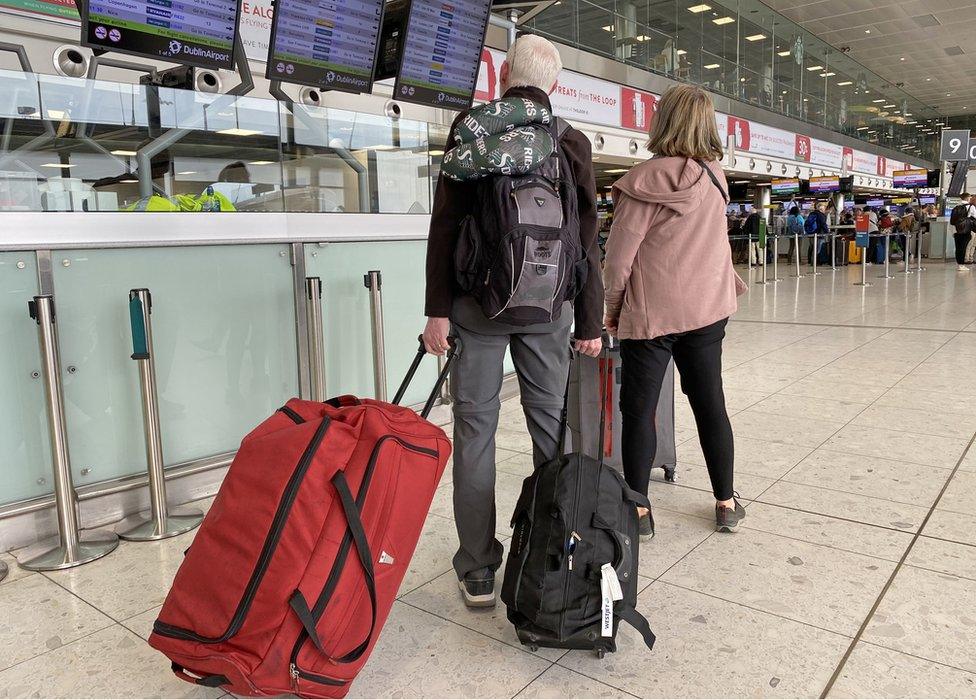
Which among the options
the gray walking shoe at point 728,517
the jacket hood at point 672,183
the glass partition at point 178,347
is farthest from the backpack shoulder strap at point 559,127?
the glass partition at point 178,347

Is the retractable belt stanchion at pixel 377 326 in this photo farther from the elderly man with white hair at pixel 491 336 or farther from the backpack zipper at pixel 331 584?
the backpack zipper at pixel 331 584

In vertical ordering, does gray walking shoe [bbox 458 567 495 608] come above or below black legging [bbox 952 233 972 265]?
below

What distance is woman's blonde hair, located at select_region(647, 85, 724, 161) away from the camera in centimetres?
229

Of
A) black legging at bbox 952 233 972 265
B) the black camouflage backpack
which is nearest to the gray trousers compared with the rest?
the black camouflage backpack

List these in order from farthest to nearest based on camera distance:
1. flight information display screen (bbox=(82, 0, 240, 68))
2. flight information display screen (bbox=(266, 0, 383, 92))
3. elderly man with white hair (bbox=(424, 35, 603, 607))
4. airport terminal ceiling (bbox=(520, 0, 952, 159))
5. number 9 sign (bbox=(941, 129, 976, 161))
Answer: number 9 sign (bbox=(941, 129, 976, 161)) → airport terminal ceiling (bbox=(520, 0, 952, 159)) → flight information display screen (bbox=(266, 0, 383, 92)) → flight information display screen (bbox=(82, 0, 240, 68)) → elderly man with white hair (bbox=(424, 35, 603, 607))

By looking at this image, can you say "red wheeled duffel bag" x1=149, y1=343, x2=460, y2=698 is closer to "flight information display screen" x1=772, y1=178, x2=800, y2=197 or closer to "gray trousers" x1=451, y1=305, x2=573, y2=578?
"gray trousers" x1=451, y1=305, x2=573, y2=578

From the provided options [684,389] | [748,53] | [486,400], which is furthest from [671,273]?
[748,53]

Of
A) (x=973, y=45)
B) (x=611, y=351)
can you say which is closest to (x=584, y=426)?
(x=611, y=351)

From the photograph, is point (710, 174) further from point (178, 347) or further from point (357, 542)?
point (178, 347)

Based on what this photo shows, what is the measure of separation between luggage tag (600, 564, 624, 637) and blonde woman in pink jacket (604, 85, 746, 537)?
78 centimetres

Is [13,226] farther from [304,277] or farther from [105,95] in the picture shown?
[304,277]

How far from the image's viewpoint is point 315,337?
338 centimetres

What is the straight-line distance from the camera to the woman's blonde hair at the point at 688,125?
2.29 metres

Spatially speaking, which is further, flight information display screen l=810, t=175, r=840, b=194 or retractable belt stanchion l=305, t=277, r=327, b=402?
flight information display screen l=810, t=175, r=840, b=194
